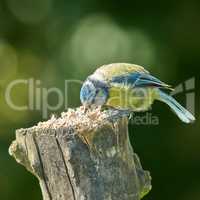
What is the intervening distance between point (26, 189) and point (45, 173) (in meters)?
2.67

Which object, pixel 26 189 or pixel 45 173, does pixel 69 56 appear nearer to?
pixel 26 189

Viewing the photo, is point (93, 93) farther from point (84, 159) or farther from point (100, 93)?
point (84, 159)

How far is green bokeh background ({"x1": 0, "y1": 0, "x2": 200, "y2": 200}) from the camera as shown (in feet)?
18.4

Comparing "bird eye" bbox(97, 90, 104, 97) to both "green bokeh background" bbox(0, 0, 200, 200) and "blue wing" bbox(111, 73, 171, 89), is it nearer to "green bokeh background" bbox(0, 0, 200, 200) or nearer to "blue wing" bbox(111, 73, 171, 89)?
"blue wing" bbox(111, 73, 171, 89)

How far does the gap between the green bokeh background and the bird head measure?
1.15m

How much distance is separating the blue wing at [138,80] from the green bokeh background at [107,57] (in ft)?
3.37

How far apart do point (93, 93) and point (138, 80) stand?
0.31 meters

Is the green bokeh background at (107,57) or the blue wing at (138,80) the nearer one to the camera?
the blue wing at (138,80)

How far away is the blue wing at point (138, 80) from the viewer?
4.38 m

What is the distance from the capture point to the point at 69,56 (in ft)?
18.5

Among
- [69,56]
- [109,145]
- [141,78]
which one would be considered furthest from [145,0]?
[109,145]
